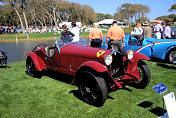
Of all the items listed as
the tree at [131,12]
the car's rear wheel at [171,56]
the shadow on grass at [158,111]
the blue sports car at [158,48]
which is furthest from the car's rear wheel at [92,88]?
the tree at [131,12]

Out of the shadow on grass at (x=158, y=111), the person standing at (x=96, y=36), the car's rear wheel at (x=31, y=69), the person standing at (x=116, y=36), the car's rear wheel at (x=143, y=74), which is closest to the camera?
the shadow on grass at (x=158, y=111)

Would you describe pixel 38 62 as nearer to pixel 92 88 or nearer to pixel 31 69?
pixel 31 69

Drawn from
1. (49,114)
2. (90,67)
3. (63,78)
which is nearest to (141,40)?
(63,78)

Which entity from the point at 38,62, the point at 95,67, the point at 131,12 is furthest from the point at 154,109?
the point at 131,12

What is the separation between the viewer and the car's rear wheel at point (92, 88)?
3.11 m

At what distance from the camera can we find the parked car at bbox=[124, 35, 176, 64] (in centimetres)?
661

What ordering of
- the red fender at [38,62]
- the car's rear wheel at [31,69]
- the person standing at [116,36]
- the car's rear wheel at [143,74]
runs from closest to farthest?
the car's rear wheel at [143,74] → the red fender at [38,62] → the car's rear wheel at [31,69] → the person standing at [116,36]

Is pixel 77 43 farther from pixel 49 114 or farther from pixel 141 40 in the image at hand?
pixel 141 40

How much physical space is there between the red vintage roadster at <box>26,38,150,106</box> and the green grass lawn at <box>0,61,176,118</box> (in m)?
0.27

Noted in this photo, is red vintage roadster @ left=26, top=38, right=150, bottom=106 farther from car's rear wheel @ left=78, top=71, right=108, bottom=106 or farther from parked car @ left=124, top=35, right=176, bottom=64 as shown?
parked car @ left=124, top=35, right=176, bottom=64

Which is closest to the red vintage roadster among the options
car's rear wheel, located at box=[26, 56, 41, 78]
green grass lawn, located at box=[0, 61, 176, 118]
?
green grass lawn, located at box=[0, 61, 176, 118]

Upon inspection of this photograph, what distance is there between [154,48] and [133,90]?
344cm

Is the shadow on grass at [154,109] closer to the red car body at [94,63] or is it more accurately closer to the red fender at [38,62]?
the red car body at [94,63]

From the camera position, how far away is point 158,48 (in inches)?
265
